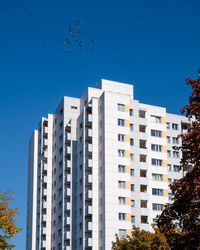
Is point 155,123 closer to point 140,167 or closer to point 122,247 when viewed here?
point 140,167

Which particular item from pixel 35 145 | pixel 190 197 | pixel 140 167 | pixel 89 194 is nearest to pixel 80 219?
pixel 89 194

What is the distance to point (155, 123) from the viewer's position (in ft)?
321

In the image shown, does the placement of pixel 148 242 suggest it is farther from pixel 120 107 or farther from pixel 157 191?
pixel 120 107

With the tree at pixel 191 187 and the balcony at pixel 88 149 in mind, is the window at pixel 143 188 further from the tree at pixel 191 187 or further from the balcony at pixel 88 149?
the tree at pixel 191 187

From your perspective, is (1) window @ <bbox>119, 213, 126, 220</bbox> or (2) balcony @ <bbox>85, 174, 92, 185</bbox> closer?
(1) window @ <bbox>119, 213, 126, 220</bbox>

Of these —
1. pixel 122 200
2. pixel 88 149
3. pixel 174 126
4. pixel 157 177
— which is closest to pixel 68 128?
pixel 88 149

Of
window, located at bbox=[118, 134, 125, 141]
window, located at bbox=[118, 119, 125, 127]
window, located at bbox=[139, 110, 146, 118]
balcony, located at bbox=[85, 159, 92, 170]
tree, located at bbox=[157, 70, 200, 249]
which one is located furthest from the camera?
window, located at bbox=[139, 110, 146, 118]

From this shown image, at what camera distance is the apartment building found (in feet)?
281

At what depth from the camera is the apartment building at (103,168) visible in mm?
85750

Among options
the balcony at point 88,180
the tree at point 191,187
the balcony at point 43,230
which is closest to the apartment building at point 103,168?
the balcony at point 88,180

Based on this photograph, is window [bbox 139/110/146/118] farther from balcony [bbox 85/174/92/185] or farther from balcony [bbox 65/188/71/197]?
balcony [bbox 65/188/71/197]

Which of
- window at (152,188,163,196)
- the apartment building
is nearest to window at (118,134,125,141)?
the apartment building

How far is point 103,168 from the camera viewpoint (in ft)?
285

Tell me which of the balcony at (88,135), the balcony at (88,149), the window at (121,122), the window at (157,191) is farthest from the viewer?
the window at (157,191)
